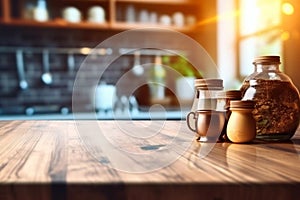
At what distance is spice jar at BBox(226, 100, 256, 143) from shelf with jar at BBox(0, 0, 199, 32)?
2610 mm

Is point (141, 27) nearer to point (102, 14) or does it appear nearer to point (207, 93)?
point (102, 14)

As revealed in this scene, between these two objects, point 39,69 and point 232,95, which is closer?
point 232,95

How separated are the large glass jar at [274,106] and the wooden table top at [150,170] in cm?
5

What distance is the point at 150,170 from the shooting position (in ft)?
1.65

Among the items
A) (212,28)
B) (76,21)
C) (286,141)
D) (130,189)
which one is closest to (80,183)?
(130,189)

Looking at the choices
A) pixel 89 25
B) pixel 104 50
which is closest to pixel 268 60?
pixel 89 25

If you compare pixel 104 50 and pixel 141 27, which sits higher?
pixel 141 27

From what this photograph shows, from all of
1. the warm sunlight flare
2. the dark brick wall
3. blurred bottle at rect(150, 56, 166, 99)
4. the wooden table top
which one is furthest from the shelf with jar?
the wooden table top

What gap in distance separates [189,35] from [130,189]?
3.28m

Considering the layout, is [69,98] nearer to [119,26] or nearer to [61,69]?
[61,69]

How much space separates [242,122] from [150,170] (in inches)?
12.8

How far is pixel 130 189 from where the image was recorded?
425 mm

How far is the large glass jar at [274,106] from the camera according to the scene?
811 mm

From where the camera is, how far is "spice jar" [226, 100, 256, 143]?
76cm
